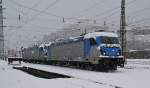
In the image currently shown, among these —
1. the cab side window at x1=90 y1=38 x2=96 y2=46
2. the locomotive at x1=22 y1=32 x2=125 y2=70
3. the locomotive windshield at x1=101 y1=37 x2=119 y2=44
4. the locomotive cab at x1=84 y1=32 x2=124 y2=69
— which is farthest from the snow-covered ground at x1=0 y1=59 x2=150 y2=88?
the cab side window at x1=90 y1=38 x2=96 y2=46

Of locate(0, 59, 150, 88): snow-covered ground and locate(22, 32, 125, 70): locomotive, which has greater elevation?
locate(22, 32, 125, 70): locomotive

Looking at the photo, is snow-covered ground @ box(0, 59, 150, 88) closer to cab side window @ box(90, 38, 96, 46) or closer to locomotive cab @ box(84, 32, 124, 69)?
locomotive cab @ box(84, 32, 124, 69)

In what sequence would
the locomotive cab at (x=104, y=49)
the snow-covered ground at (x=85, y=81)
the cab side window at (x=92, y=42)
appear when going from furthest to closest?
the cab side window at (x=92, y=42), the locomotive cab at (x=104, y=49), the snow-covered ground at (x=85, y=81)

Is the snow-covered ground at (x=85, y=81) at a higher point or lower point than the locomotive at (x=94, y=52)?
lower

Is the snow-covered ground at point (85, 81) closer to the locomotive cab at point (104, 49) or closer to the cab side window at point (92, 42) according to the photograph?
the locomotive cab at point (104, 49)

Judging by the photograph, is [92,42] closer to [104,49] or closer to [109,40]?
[109,40]

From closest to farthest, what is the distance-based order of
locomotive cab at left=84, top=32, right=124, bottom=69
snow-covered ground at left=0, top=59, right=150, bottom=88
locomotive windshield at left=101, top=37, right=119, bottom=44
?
snow-covered ground at left=0, top=59, right=150, bottom=88 → locomotive cab at left=84, top=32, right=124, bottom=69 → locomotive windshield at left=101, top=37, right=119, bottom=44

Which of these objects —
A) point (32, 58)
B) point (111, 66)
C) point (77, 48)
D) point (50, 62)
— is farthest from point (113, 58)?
point (32, 58)

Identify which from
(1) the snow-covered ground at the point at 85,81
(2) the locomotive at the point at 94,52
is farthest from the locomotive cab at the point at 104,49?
(1) the snow-covered ground at the point at 85,81

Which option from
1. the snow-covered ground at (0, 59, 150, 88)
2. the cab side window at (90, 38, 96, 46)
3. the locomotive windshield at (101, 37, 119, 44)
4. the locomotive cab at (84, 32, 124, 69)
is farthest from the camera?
the cab side window at (90, 38, 96, 46)

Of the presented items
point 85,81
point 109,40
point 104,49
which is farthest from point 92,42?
point 85,81

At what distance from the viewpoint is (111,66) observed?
79.2ft

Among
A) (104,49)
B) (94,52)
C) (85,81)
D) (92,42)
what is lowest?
(85,81)

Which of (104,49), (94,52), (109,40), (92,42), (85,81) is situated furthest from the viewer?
(92,42)
